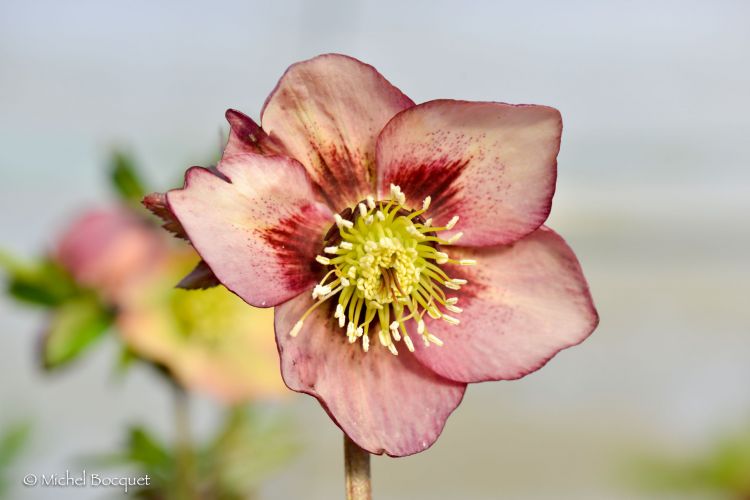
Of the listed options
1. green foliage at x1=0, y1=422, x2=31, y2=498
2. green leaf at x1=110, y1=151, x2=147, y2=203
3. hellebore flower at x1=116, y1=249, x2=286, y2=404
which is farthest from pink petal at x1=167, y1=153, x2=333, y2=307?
green foliage at x1=0, y1=422, x2=31, y2=498

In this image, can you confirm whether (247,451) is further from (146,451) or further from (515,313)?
(515,313)

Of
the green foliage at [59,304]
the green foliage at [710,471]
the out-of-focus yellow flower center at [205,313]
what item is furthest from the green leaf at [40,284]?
the green foliage at [710,471]

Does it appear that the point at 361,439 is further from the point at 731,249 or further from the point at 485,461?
the point at 731,249

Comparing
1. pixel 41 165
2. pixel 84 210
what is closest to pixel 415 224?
pixel 84 210

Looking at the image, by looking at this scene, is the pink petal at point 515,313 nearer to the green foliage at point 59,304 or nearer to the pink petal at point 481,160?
the pink petal at point 481,160

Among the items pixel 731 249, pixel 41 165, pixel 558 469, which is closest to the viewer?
pixel 558 469
